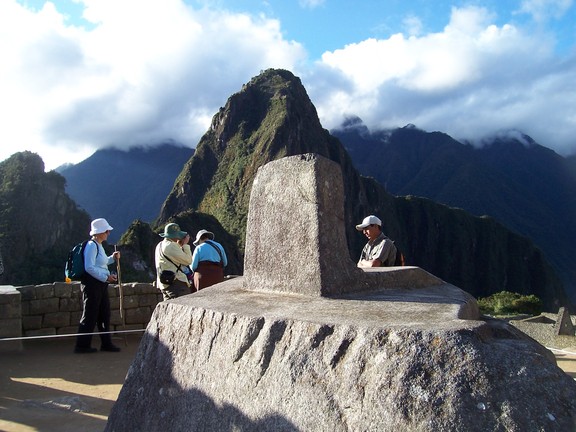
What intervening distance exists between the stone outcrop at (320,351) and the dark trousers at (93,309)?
252cm

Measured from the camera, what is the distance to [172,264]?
555cm

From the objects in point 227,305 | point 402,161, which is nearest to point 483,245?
point 402,161

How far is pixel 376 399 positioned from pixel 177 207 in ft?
253

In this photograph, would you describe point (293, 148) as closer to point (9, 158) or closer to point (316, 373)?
point (9, 158)

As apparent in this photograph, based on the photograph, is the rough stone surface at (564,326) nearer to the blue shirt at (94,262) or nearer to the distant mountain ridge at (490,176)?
the blue shirt at (94,262)

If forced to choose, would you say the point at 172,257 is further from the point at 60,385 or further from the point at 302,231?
the point at 302,231

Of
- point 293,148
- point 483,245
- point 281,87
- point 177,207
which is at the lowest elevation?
point 483,245

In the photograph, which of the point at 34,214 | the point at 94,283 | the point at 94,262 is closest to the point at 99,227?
the point at 94,262

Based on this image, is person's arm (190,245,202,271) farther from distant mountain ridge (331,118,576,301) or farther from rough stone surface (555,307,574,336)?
distant mountain ridge (331,118,576,301)

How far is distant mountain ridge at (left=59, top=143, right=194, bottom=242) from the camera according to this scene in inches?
2923

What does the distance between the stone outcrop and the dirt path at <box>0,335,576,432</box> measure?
112cm

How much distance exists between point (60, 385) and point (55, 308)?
195 cm

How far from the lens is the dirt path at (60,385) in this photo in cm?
382

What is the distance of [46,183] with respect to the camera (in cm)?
5972
